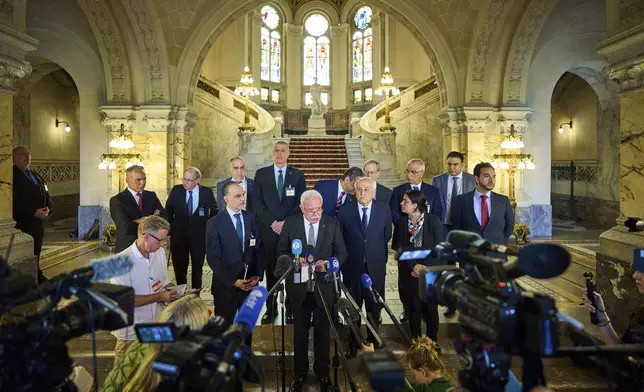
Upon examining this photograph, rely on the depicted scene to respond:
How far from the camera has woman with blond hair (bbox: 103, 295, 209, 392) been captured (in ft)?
6.35

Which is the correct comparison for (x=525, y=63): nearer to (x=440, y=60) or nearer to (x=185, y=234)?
(x=440, y=60)

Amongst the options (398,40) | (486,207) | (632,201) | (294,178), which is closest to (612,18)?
(632,201)

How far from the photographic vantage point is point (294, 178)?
5.14 m

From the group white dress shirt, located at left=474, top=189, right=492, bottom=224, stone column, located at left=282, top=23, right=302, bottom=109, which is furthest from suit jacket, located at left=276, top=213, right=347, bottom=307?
stone column, located at left=282, top=23, right=302, bottom=109

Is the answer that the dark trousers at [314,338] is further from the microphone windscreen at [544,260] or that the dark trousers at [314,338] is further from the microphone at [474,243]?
the microphone windscreen at [544,260]

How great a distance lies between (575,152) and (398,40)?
467 inches

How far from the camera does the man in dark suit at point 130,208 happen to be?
4.76 metres

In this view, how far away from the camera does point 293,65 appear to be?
25922 millimetres

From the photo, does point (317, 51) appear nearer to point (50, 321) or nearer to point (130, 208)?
point (130, 208)

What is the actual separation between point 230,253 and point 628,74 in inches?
157

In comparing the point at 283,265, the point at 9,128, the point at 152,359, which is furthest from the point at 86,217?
the point at 152,359

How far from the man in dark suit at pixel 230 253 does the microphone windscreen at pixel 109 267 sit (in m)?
2.18

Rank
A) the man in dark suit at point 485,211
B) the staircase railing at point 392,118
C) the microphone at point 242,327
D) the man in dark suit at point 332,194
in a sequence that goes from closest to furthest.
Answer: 1. the microphone at point 242,327
2. the man in dark suit at point 485,211
3. the man in dark suit at point 332,194
4. the staircase railing at point 392,118

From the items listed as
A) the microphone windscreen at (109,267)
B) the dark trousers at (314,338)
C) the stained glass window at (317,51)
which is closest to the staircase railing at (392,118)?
the dark trousers at (314,338)
